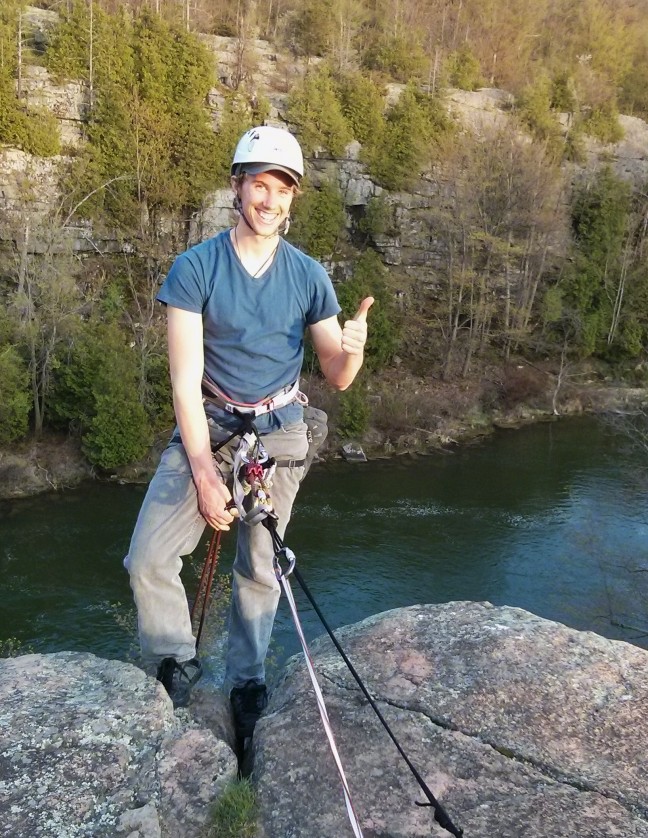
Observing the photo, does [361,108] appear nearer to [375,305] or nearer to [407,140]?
[407,140]

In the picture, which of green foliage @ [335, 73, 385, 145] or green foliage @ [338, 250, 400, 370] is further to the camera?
green foliage @ [335, 73, 385, 145]

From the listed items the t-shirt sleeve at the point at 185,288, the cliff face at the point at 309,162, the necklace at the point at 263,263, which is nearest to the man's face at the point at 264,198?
the necklace at the point at 263,263

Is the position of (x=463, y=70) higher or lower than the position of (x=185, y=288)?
higher

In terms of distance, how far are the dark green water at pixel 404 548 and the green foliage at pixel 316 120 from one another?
57.4ft

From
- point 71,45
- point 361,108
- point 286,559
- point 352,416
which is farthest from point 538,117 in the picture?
point 286,559

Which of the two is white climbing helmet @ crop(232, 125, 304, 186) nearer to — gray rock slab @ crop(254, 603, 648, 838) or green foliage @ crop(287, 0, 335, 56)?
gray rock slab @ crop(254, 603, 648, 838)

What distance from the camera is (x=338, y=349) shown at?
8.95 ft

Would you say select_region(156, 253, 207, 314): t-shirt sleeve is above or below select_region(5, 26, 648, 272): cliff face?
below

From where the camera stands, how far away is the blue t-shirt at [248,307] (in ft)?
8.05

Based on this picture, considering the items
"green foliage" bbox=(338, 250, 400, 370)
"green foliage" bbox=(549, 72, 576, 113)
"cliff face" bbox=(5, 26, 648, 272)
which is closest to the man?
"cliff face" bbox=(5, 26, 648, 272)

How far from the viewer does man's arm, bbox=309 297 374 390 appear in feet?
8.04

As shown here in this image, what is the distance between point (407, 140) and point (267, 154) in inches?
1291

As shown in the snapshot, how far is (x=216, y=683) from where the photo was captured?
3115 mm

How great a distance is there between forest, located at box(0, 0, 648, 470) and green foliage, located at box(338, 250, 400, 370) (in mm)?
118
